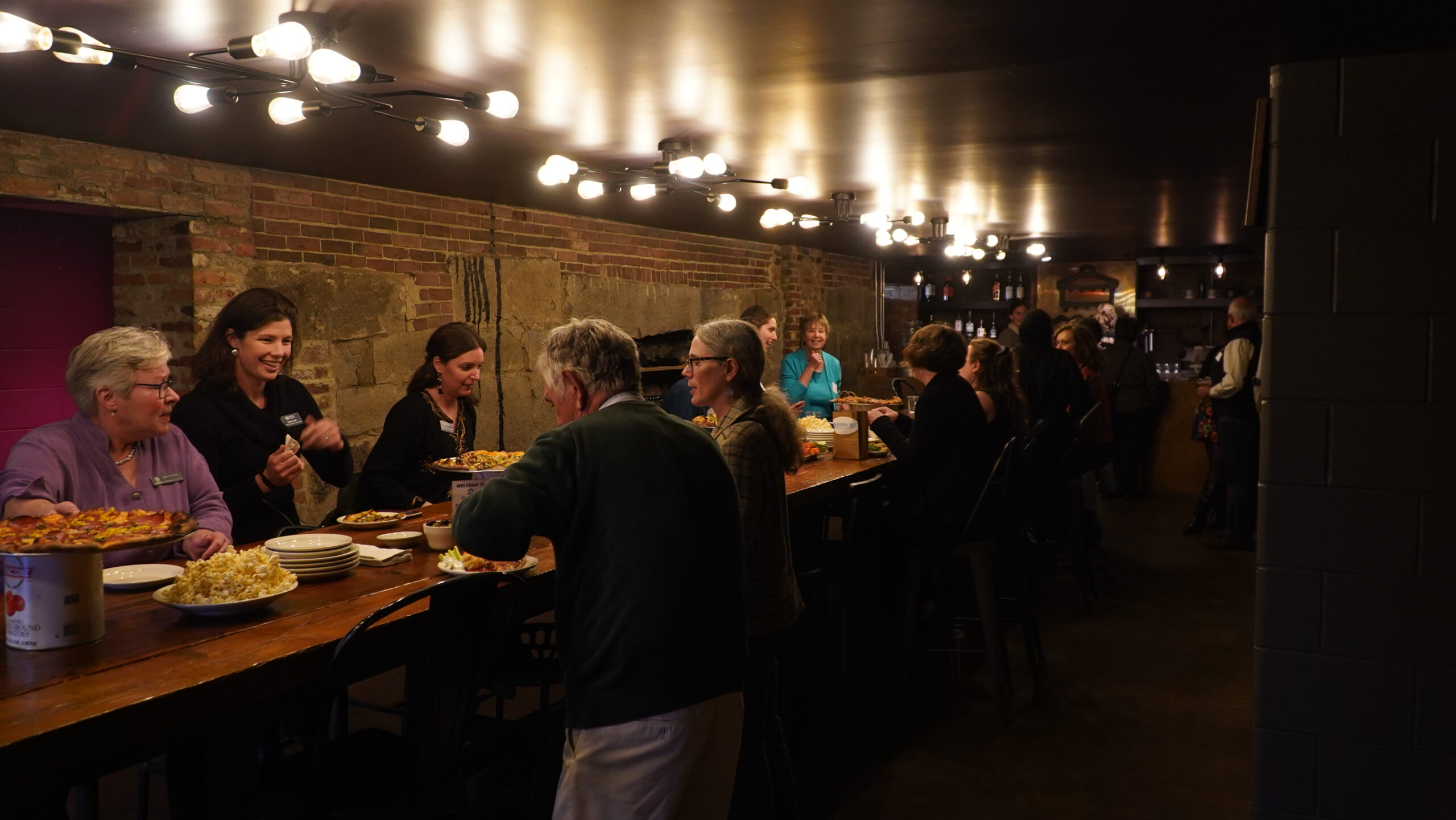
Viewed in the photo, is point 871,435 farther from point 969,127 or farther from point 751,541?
point 751,541

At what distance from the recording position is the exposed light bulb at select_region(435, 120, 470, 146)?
3820mm

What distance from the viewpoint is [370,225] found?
19.3ft

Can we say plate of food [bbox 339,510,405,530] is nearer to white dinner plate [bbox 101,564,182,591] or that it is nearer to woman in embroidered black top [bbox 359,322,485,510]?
woman in embroidered black top [bbox 359,322,485,510]

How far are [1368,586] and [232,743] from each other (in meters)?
2.63

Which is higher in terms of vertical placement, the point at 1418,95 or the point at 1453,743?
the point at 1418,95

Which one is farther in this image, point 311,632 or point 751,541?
point 751,541

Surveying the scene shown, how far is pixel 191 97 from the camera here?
344 cm

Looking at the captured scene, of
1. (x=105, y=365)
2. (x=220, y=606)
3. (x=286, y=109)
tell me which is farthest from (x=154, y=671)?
(x=286, y=109)

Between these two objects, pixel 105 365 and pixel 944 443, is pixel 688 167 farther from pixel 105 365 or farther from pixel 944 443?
pixel 105 365

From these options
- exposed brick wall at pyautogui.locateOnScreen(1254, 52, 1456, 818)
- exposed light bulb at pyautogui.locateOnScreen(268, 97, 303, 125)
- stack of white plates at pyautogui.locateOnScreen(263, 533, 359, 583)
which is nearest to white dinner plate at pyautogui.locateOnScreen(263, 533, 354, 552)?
stack of white plates at pyautogui.locateOnScreen(263, 533, 359, 583)

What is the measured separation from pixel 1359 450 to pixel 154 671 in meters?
2.71

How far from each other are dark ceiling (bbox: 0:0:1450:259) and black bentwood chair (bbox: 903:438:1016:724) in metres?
1.54

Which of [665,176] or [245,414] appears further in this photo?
[665,176]

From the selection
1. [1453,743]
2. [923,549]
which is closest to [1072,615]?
[923,549]
